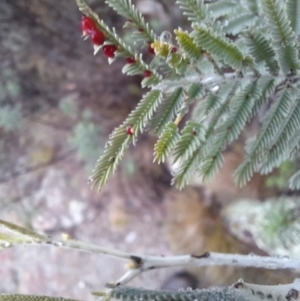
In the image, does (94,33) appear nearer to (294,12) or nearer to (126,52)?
(126,52)

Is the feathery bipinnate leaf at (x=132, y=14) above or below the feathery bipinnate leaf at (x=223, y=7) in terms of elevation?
below

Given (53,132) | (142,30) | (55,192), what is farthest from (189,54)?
(55,192)

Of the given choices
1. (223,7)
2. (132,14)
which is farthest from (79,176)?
(132,14)

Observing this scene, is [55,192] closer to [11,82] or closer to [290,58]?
[11,82]

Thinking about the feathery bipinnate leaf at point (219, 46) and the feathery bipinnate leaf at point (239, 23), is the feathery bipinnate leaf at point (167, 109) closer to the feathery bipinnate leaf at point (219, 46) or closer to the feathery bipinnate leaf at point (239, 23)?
the feathery bipinnate leaf at point (219, 46)

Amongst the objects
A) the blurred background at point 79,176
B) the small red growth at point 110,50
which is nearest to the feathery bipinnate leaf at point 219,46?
the small red growth at point 110,50

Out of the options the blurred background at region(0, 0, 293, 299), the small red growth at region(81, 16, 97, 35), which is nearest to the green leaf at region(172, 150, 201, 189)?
the small red growth at region(81, 16, 97, 35)
